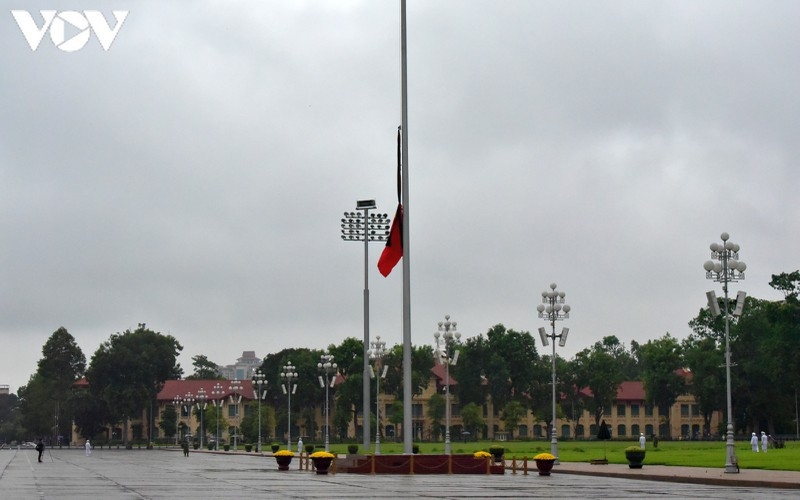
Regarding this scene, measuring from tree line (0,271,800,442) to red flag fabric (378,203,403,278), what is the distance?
78152 millimetres

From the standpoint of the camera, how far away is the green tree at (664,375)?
129 metres

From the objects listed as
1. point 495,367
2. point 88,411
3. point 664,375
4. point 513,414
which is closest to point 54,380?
point 88,411

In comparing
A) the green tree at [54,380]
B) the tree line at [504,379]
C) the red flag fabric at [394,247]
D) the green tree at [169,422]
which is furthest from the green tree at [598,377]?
the red flag fabric at [394,247]

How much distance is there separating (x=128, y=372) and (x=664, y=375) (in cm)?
6920

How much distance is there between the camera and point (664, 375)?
129 meters

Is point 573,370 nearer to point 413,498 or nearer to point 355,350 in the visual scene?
point 355,350

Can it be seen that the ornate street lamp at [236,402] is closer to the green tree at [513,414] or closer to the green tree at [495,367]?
the green tree at [495,367]

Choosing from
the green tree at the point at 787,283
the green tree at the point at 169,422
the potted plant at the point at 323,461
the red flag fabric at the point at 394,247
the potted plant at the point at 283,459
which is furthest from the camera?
the green tree at the point at 169,422

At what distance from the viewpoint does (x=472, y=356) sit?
13538 cm

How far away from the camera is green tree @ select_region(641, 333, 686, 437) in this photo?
128875 mm

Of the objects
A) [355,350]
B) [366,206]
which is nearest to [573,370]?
[355,350]

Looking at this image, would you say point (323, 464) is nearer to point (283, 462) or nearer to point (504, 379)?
point (283, 462)

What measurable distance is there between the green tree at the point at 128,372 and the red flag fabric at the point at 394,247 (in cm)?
10648

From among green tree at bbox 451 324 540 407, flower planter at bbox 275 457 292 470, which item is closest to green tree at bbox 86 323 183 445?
green tree at bbox 451 324 540 407
